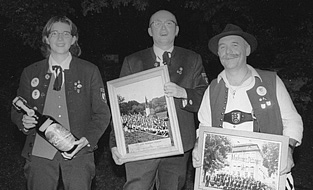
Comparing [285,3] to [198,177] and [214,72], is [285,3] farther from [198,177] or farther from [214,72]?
[198,177]

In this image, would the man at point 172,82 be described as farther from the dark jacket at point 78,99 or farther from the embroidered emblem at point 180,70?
the dark jacket at point 78,99

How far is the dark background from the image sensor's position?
6.14 meters

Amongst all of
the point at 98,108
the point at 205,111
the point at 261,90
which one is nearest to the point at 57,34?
the point at 98,108

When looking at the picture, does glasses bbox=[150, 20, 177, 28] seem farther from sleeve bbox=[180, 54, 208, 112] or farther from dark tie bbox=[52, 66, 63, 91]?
dark tie bbox=[52, 66, 63, 91]

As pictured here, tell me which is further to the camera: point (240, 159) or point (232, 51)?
point (232, 51)

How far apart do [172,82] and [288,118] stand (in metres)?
0.93

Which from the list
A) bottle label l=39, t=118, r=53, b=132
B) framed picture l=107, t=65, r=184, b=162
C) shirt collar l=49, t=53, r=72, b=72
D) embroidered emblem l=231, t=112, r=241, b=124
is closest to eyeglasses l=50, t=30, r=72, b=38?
shirt collar l=49, t=53, r=72, b=72

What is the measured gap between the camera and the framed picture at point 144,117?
343cm

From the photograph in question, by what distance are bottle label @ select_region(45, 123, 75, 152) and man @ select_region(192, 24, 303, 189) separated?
960mm

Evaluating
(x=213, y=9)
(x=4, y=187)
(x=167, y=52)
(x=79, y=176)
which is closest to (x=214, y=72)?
(x=213, y=9)

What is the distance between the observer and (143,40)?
986 centimetres

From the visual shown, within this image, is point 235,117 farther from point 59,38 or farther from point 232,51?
point 59,38

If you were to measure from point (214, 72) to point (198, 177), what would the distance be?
5.15m

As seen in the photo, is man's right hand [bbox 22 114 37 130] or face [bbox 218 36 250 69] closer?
face [bbox 218 36 250 69]
